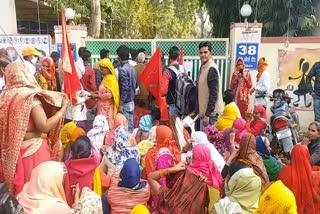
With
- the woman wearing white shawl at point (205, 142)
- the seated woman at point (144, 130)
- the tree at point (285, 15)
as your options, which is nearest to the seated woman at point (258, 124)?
the woman wearing white shawl at point (205, 142)

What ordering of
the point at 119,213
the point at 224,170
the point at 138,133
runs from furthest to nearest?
the point at 138,133, the point at 224,170, the point at 119,213

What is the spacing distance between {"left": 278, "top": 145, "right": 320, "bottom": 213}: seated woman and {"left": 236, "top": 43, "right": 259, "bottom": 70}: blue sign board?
4.84 meters

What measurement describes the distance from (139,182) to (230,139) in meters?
1.70

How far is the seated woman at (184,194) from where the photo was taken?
9.33 ft

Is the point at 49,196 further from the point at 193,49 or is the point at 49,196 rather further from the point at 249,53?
the point at 249,53

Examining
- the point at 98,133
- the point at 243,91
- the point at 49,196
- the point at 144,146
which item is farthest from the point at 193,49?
the point at 49,196

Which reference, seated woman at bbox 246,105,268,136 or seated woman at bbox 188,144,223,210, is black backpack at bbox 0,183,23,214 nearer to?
seated woman at bbox 188,144,223,210

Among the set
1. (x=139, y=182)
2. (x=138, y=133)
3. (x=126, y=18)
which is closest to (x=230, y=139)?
(x=138, y=133)

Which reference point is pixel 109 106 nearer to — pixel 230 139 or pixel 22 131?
pixel 230 139

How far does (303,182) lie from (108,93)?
2.87 metres

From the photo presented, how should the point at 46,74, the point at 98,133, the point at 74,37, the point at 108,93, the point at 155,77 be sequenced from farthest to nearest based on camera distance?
the point at 74,37 < the point at 46,74 < the point at 155,77 < the point at 108,93 < the point at 98,133

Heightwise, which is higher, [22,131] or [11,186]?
[22,131]

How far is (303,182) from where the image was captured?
3.23 m

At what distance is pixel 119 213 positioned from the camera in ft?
9.41
